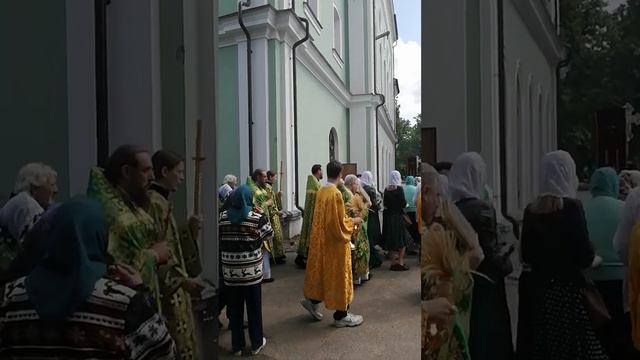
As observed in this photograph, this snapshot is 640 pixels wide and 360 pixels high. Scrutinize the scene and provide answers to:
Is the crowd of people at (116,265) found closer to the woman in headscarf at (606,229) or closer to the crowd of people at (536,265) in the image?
the crowd of people at (536,265)

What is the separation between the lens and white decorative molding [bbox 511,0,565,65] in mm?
2398

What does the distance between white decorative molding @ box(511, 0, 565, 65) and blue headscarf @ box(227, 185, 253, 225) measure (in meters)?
2.54

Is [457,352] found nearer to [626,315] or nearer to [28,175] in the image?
[626,315]

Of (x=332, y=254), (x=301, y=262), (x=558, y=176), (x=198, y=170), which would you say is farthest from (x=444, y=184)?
(x=301, y=262)

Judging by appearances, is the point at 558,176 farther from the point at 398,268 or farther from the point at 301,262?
the point at 301,262

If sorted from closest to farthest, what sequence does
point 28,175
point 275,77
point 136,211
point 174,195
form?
point 136,211, point 28,175, point 174,195, point 275,77

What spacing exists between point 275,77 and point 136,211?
8.60 m

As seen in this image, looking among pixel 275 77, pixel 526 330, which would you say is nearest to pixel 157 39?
pixel 526 330

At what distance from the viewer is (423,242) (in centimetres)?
236

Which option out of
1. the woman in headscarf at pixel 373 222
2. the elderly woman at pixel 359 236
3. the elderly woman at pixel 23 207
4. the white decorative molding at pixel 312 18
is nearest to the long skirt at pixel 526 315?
the elderly woman at pixel 23 207

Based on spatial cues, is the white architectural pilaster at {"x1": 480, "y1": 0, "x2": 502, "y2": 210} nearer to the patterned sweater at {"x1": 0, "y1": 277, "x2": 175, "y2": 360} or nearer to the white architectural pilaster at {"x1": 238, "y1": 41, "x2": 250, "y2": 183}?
the patterned sweater at {"x1": 0, "y1": 277, "x2": 175, "y2": 360}

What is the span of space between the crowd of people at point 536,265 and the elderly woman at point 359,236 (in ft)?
13.6

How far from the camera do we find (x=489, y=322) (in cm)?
237

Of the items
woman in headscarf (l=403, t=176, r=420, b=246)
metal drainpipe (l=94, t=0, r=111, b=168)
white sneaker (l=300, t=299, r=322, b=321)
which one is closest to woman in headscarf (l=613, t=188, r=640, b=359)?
metal drainpipe (l=94, t=0, r=111, b=168)
